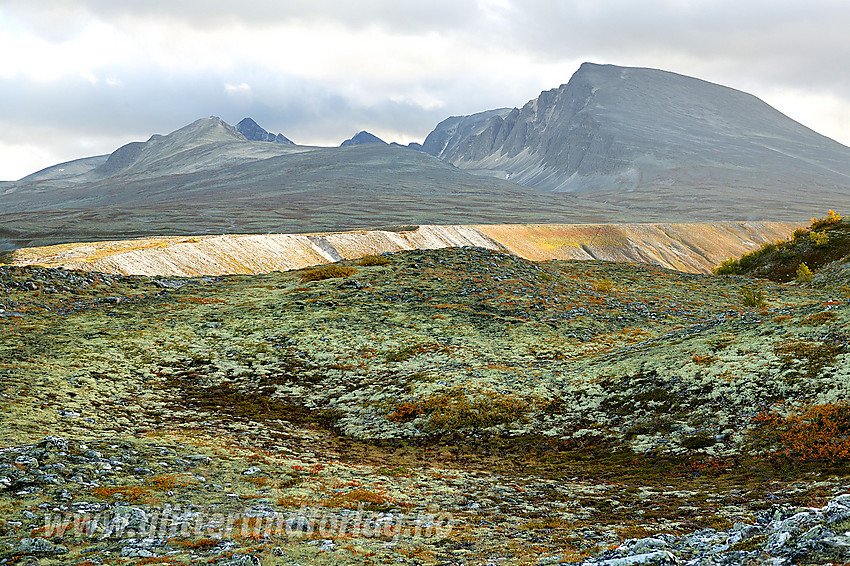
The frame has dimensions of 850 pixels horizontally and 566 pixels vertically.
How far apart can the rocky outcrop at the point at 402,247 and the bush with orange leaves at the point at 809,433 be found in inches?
2310

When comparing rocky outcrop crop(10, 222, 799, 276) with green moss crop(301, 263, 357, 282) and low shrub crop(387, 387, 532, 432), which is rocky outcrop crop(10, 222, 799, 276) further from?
low shrub crop(387, 387, 532, 432)

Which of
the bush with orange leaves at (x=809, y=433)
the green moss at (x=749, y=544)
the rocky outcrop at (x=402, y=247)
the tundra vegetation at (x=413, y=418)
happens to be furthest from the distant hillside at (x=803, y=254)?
the rocky outcrop at (x=402, y=247)

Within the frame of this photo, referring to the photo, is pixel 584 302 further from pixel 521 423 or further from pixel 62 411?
pixel 62 411

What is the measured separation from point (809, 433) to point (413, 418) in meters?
11.8

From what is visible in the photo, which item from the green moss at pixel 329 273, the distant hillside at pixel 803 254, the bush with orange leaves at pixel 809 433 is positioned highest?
the distant hillside at pixel 803 254

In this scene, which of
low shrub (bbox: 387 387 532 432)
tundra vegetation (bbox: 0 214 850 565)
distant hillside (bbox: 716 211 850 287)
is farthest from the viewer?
distant hillside (bbox: 716 211 850 287)

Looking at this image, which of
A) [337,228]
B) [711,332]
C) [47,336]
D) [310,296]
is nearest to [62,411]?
[47,336]

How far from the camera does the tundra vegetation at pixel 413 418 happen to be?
35.3 ft

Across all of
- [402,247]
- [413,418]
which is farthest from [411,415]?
[402,247]

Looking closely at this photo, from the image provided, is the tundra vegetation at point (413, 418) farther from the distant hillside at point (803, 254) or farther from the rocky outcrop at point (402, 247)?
the rocky outcrop at point (402, 247)

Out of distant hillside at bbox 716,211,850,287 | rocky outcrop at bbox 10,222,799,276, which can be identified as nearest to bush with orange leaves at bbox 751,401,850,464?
distant hillside at bbox 716,211,850,287

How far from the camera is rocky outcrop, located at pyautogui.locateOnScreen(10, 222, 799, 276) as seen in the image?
230ft

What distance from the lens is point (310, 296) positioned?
35.8 meters

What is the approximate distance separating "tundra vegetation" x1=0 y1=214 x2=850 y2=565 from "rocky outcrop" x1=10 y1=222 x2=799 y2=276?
35.8m
